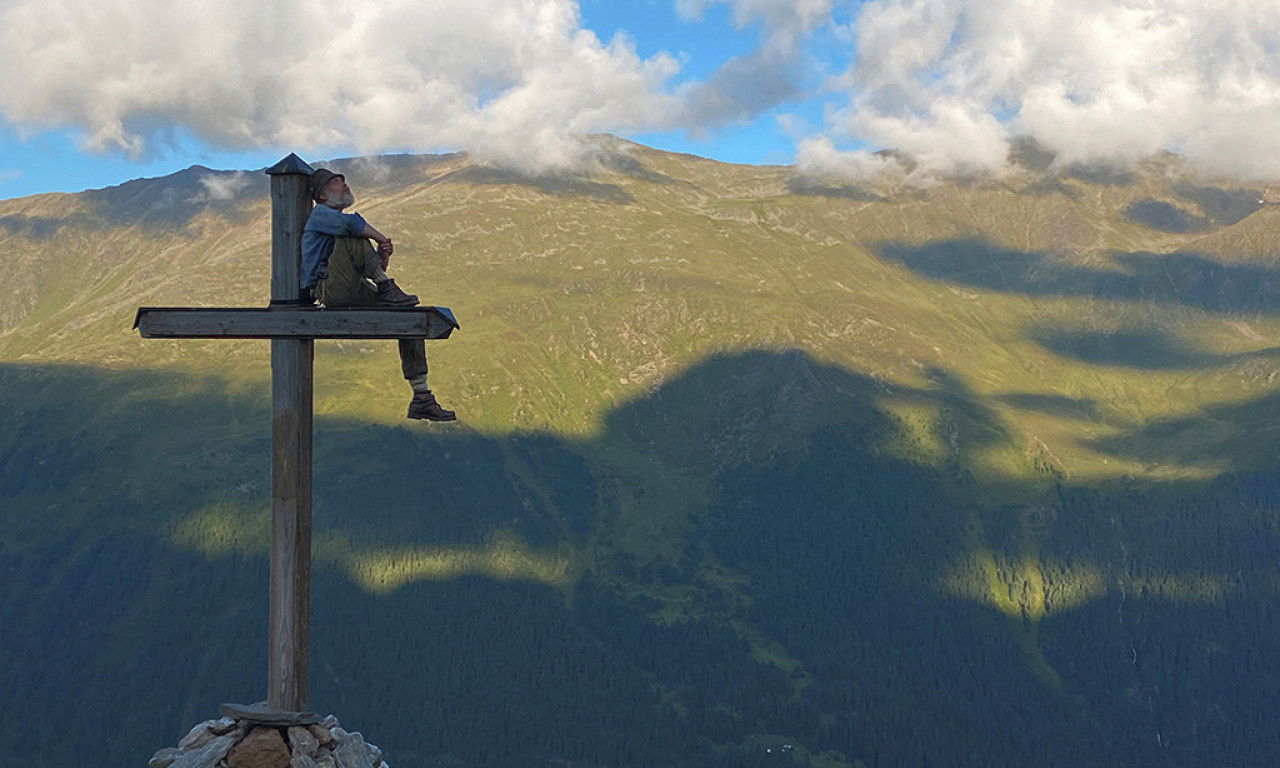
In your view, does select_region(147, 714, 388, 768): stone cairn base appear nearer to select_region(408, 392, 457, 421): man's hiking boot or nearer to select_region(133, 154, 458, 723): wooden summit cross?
select_region(133, 154, 458, 723): wooden summit cross

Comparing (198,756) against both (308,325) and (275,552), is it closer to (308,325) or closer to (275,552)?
(275,552)

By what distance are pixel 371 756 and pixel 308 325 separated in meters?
6.92

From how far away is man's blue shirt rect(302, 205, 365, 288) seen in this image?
17625 mm

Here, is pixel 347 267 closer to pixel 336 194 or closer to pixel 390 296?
pixel 390 296

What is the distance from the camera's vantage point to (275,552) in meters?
17.8

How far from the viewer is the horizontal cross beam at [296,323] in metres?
16.8

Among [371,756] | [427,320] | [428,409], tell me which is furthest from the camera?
[371,756]

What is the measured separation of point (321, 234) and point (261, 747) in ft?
24.5

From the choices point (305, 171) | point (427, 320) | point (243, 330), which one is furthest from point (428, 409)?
point (305, 171)

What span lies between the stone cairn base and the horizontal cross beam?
5702 mm

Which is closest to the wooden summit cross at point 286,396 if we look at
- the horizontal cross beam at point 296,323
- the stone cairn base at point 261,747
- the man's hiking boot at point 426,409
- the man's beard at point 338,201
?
the horizontal cross beam at point 296,323

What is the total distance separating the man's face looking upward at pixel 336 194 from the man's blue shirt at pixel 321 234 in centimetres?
22

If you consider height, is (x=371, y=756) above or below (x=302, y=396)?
below

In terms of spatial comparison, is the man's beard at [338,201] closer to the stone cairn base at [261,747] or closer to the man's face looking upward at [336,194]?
the man's face looking upward at [336,194]
